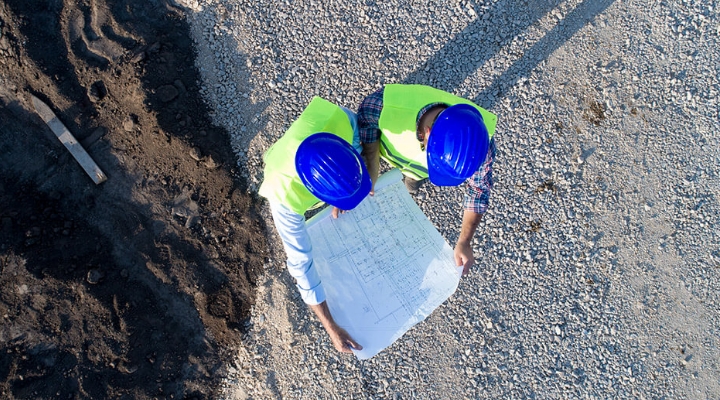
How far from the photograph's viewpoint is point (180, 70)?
4.47m

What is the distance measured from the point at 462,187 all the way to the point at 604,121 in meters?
1.74

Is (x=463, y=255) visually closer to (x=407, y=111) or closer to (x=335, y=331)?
(x=335, y=331)

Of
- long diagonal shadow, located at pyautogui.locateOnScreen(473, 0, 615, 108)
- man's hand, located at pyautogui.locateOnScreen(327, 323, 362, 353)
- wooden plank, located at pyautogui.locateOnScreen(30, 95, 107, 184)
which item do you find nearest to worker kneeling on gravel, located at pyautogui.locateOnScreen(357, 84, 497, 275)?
Result: man's hand, located at pyautogui.locateOnScreen(327, 323, 362, 353)

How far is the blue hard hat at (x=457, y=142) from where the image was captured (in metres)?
2.56

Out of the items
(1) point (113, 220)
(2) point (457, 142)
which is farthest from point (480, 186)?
(1) point (113, 220)

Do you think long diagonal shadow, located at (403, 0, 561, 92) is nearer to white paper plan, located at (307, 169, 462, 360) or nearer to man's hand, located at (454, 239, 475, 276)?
white paper plan, located at (307, 169, 462, 360)

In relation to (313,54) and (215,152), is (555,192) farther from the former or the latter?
(215,152)

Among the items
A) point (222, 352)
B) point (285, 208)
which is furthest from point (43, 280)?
point (285, 208)

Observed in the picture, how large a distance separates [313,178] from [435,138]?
0.80 meters

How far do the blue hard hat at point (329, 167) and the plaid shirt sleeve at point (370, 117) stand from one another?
589 millimetres

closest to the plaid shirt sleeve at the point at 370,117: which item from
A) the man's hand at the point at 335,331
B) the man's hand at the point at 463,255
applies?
the man's hand at the point at 463,255

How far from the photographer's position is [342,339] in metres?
3.45

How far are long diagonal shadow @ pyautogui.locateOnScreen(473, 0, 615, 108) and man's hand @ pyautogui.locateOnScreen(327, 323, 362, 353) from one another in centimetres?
285

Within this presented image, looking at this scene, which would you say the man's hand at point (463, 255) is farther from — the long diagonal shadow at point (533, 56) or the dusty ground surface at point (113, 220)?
the dusty ground surface at point (113, 220)
